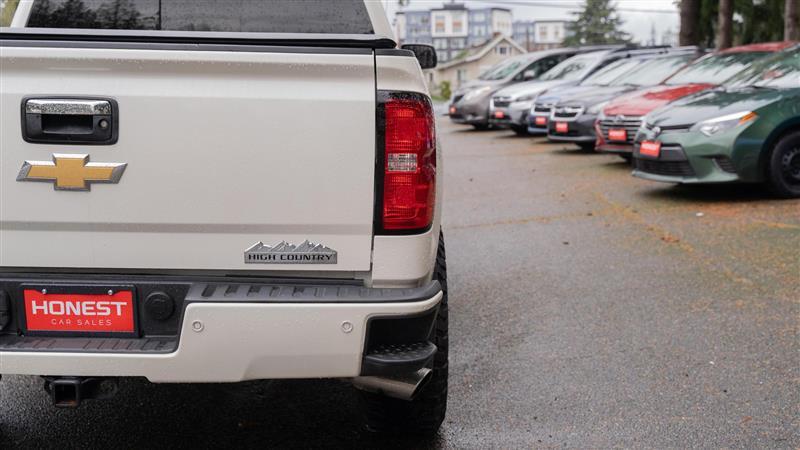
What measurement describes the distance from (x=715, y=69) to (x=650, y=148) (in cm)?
270

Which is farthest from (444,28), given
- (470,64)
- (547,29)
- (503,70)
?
(503,70)

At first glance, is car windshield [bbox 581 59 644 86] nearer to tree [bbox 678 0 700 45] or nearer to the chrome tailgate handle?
tree [bbox 678 0 700 45]

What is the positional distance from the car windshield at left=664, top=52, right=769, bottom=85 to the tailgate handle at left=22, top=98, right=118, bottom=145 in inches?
348

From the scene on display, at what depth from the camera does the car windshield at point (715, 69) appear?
10.5m

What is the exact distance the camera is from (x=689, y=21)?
23.6 metres

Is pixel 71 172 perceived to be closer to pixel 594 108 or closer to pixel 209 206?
pixel 209 206

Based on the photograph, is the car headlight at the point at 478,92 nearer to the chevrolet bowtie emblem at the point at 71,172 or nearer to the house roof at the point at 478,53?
the chevrolet bowtie emblem at the point at 71,172

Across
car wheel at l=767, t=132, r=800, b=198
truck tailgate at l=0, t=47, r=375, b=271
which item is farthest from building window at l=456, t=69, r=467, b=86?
truck tailgate at l=0, t=47, r=375, b=271

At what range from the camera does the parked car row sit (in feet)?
27.9

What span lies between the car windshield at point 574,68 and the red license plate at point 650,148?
8.20 meters

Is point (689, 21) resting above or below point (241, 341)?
above

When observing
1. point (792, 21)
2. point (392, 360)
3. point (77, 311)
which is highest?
point (792, 21)

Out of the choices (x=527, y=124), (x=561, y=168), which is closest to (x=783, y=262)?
(x=561, y=168)

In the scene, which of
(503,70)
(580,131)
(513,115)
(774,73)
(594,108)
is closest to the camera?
(774,73)
